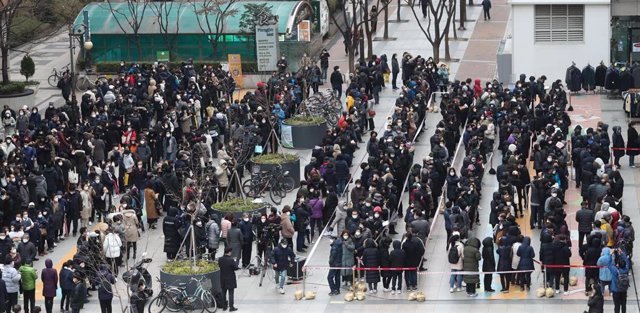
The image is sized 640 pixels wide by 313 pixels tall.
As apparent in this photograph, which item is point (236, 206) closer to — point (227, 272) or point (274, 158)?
point (274, 158)

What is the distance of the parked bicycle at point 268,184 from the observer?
46.3 m

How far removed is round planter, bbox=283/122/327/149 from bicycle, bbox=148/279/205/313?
14.8 metres

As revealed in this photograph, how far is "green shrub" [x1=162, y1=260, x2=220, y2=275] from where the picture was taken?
3838 cm

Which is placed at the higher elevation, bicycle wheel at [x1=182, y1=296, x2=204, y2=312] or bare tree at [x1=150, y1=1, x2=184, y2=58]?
bare tree at [x1=150, y1=1, x2=184, y2=58]

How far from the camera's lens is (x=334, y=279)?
38.9 m

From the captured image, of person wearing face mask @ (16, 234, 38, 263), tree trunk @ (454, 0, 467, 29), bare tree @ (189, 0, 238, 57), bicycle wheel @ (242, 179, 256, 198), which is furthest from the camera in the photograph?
tree trunk @ (454, 0, 467, 29)

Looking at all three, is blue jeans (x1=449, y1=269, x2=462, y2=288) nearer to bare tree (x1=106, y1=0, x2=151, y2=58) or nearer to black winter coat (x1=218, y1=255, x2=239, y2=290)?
black winter coat (x1=218, y1=255, x2=239, y2=290)

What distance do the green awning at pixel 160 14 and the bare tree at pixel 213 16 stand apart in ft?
0.13

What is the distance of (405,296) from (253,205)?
6.65m

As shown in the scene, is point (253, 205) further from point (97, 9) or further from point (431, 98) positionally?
point (97, 9)

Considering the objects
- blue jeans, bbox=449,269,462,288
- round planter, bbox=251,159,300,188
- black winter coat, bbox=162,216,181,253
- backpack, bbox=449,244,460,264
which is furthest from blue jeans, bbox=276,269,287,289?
round planter, bbox=251,159,300,188

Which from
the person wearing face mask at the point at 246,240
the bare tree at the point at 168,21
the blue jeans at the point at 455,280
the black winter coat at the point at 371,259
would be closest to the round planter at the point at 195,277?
the person wearing face mask at the point at 246,240

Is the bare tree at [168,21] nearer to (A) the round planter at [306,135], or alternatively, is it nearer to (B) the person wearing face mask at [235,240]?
(A) the round planter at [306,135]

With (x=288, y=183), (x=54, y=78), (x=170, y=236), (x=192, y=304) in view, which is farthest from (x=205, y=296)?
(x=54, y=78)
